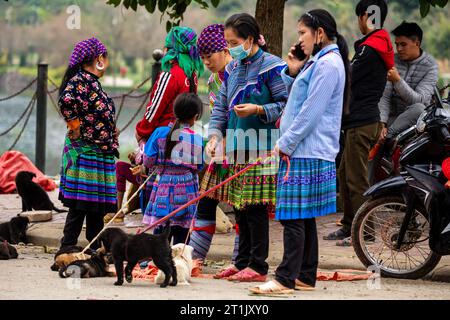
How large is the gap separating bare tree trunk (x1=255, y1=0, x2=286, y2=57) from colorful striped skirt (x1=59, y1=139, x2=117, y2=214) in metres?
2.87

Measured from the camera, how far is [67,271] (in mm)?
8117

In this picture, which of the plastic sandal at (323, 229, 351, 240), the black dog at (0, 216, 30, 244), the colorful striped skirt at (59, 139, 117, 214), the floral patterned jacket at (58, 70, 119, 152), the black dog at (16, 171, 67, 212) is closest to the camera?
the floral patterned jacket at (58, 70, 119, 152)

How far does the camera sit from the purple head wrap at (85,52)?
28.8 ft

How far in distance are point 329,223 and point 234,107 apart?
312cm

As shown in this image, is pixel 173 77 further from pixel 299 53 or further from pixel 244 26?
pixel 299 53

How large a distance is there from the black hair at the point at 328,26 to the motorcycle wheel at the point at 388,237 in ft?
4.48

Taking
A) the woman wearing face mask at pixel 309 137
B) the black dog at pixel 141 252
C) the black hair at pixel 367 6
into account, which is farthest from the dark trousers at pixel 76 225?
the black hair at pixel 367 6

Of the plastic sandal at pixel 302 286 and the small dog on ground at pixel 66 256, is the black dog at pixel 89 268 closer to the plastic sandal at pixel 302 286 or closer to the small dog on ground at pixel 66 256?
the small dog on ground at pixel 66 256

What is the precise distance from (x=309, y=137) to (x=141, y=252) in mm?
1375

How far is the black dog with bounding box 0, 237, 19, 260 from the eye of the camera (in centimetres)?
914

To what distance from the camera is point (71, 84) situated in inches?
343

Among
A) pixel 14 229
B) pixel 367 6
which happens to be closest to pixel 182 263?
pixel 14 229

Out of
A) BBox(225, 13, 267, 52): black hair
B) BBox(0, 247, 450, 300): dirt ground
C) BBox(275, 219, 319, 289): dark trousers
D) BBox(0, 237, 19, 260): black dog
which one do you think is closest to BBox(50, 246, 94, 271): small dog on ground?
BBox(0, 247, 450, 300): dirt ground

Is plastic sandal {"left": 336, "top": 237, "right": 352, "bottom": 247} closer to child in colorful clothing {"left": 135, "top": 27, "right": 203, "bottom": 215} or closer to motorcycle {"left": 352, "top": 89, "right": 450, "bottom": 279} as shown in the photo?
motorcycle {"left": 352, "top": 89, "right": 450, "bottom": 279}
